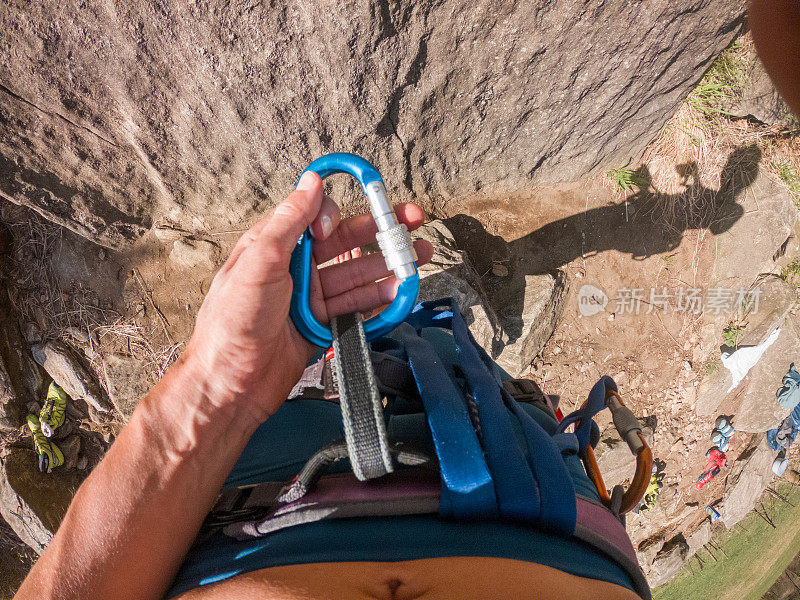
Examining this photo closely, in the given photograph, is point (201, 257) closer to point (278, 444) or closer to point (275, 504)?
point (278, 444)

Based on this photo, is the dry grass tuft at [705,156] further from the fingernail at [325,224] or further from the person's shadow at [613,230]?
the fingernail at [325,224]

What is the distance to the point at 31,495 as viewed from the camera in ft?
9.30

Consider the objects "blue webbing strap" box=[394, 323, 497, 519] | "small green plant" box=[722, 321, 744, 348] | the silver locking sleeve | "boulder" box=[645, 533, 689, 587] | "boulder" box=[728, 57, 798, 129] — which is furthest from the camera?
"boulder" box=[645, 533, 689, 587]

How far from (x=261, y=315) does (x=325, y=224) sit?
0.37 m

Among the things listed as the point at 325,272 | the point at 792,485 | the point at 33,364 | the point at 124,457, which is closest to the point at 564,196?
A: the point at 325,272

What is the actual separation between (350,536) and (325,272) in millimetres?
939

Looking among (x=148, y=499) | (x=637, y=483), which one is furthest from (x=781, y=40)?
(x=148, y=499)

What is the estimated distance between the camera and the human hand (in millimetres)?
1235

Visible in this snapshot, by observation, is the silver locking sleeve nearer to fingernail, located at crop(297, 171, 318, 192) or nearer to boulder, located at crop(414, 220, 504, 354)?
fingernail, located at crop(297, 171, 318, 192)

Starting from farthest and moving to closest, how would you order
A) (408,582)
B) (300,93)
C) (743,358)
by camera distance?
(743,358) → (300,93) → (408,582)

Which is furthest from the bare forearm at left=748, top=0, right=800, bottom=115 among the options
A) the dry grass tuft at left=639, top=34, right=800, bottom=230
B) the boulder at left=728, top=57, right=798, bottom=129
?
the boulder at left=728, top=57, right=798, bottom=129

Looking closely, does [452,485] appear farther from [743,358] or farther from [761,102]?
[743,358]

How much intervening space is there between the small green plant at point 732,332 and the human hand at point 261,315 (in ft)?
9.40

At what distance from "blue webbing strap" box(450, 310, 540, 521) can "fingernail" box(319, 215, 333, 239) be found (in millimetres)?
652
